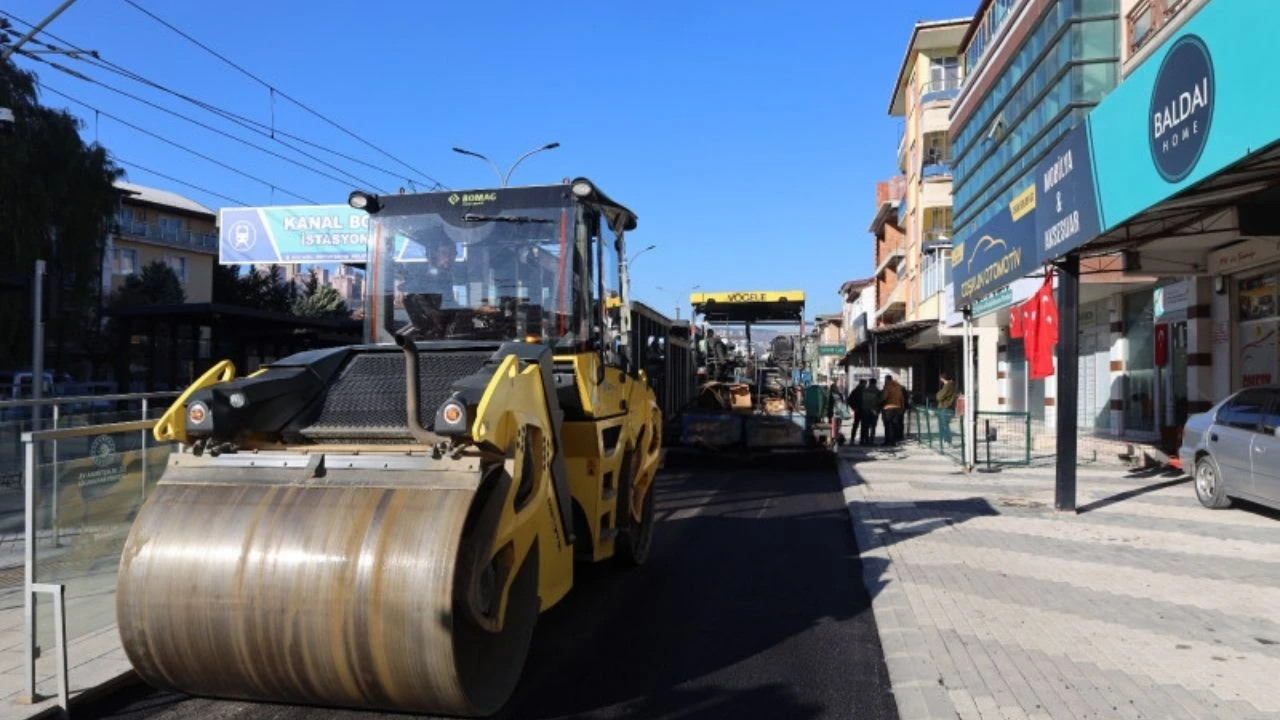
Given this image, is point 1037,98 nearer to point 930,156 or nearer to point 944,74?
point 930,156

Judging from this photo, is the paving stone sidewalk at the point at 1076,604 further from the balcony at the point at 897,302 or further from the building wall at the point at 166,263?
the building wall at the point at 166,263

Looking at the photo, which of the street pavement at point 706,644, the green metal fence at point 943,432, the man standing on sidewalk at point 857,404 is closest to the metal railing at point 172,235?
the man standing on sidewalk at point 857,404

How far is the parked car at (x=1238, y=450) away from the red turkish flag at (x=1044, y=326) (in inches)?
75.0

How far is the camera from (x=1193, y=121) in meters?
7.32

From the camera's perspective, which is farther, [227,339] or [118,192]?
[118,192]

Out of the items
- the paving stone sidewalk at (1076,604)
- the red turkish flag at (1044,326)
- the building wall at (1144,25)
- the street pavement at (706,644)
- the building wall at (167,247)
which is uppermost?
the building wall at (167,247)

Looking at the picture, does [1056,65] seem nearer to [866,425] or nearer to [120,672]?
[866,425]

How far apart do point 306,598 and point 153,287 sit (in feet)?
163

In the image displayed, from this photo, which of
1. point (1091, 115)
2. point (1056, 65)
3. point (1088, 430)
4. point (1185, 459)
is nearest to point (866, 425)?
point (1088, 430)

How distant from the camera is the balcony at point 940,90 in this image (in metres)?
35.2

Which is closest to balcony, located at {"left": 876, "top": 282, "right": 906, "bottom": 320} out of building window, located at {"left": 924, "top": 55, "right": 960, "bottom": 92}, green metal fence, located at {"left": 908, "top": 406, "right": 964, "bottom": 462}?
building window, located at {"left": 924, "top": 55, "right": 960, "bottom": 92}

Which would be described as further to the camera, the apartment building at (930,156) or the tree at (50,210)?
the apartment building at (930,156)

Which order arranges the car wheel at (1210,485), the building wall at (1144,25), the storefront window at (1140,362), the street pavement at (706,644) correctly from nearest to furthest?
the street pavement at (706,644)
the car wheel at (1210,485)
the building wall at (1144,25)
the storefront window at (1140,362)

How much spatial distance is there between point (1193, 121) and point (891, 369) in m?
40.9
